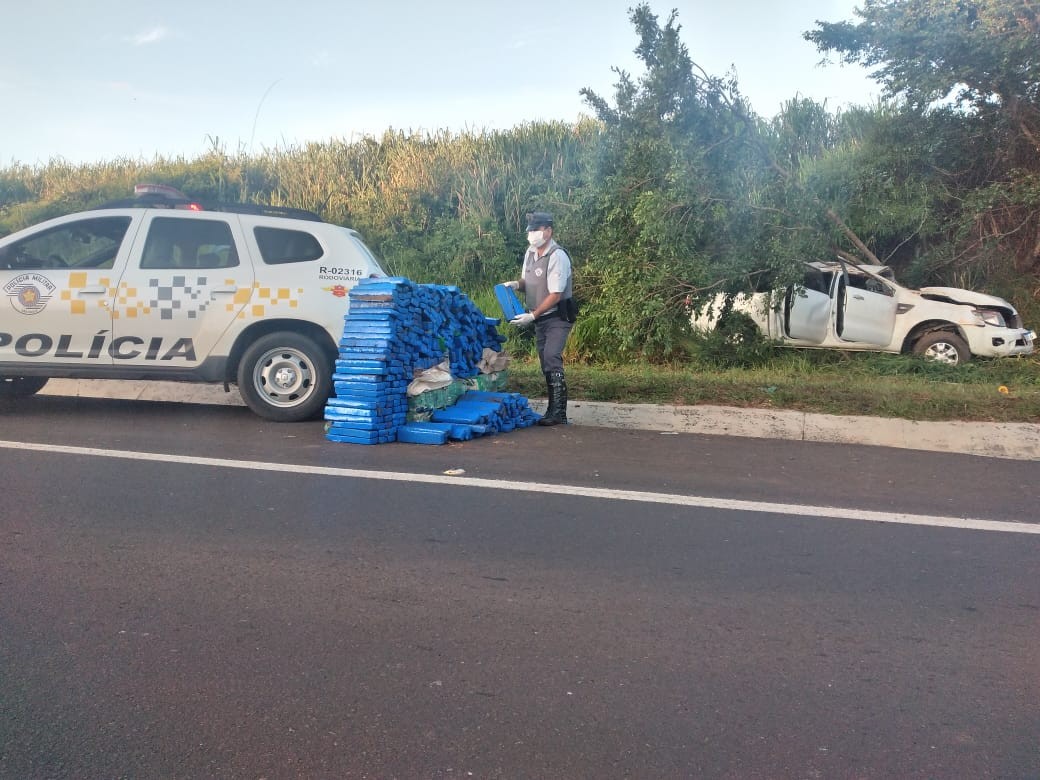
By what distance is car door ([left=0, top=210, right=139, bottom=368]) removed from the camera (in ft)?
28.6

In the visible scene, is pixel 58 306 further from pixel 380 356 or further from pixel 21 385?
pixel 380 356

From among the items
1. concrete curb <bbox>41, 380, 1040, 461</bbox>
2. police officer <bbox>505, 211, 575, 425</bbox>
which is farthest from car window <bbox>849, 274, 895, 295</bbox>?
police officer <bbox>505, 211, 575, 425</bbox>

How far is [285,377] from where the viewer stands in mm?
8680

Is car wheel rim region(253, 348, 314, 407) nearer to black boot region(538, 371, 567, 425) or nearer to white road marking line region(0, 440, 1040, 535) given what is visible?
white road marking line region(0, 440, 1040, 535)

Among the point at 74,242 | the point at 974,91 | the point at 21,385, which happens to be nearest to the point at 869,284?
the point at 974,91

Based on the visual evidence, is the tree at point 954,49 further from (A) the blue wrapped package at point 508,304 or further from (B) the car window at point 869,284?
(A) the blue wrapped package at point 508,304

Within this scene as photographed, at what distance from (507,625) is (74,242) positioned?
6.48 metres

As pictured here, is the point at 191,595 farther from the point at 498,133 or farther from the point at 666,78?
the point at 498,133

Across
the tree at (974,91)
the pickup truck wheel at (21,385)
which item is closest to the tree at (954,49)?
the tree at (974,91)

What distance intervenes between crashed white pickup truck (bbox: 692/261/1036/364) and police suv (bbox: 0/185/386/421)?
19.4 feet

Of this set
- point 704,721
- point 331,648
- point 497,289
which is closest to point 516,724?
point 704,721

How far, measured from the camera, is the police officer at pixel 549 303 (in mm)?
8617

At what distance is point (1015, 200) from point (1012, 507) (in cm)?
850

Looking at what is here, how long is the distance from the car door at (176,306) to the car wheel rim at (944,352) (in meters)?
9.09
